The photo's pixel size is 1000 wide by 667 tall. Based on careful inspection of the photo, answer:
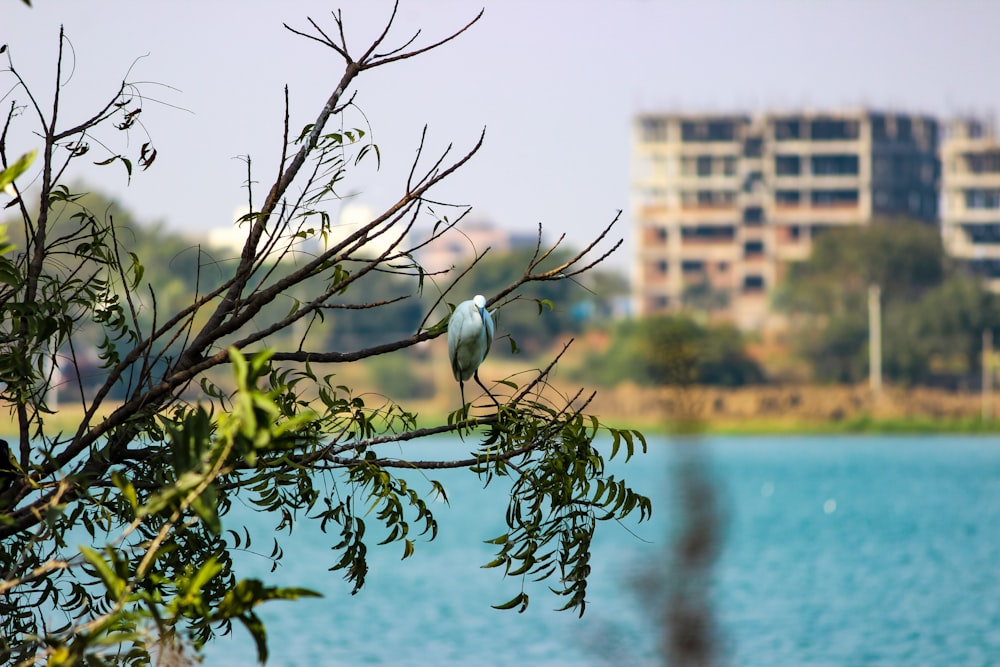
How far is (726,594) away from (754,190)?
42.1 metres

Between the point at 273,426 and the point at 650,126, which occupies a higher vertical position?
the point at 650,126

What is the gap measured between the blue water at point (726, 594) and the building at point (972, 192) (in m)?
26.3

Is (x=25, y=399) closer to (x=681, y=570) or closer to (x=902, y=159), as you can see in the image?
(x=681, y=570)

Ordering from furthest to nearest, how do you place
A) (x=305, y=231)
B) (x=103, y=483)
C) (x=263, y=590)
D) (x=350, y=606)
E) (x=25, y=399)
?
(x=350, y=606) → (x=305, y=231) → (x=25, y=399) → (x=103, y=483) → (x=263, y=590)

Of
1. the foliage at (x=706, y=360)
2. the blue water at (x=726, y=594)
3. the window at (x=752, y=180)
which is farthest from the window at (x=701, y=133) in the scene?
the blue water at (x=726, y=594)

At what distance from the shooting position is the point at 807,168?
55656 mm

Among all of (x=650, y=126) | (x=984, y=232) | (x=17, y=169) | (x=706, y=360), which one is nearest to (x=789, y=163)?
(x=650, y=126)

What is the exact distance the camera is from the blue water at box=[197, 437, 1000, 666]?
469 inches

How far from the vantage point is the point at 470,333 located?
235 centimetres

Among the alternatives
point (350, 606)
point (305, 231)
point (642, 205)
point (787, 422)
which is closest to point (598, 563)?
point (350, 606)

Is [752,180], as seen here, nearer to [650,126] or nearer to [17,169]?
[650,126]

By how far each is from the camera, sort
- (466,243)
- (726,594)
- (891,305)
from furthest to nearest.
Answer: (466,243) → (891,305) → (726,594)

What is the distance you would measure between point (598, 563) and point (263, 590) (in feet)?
53.9

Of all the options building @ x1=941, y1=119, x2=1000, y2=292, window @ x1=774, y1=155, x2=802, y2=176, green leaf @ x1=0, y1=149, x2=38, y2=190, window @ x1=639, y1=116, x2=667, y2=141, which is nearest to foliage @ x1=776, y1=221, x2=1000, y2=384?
building @ x1=941, y1=119, x2=1000, y2=292
